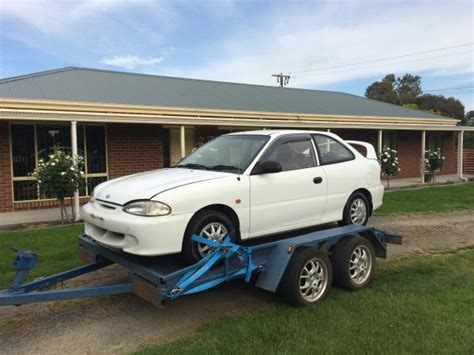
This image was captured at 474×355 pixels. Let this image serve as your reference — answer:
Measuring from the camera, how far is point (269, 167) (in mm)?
4809

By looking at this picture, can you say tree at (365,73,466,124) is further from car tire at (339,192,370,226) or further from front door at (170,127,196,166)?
car tire at (339,192,370,226)

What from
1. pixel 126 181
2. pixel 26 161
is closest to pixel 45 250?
pixel 126 181

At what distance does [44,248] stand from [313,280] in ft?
15.3

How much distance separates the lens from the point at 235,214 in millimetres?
4656

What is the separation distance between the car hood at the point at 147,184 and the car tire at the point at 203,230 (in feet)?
1.23

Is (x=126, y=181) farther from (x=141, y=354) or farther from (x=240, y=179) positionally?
(x=141, y=354)

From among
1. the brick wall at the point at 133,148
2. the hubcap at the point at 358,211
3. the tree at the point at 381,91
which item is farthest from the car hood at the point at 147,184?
the tree at the point at 381,91

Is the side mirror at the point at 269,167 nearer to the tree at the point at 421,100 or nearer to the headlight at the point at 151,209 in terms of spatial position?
the headlight at the point at 151,209

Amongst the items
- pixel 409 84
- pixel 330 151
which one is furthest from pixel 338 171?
pixel 409 84

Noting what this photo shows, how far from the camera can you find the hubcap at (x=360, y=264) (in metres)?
5.19

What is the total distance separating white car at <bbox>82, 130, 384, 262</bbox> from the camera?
13.5ft

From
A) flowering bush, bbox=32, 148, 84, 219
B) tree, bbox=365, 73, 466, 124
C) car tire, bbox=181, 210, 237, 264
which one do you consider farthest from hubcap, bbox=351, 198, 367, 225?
tree, bbox=365, 73, 466, 124

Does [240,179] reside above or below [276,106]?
below

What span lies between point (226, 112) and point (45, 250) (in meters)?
9.22
